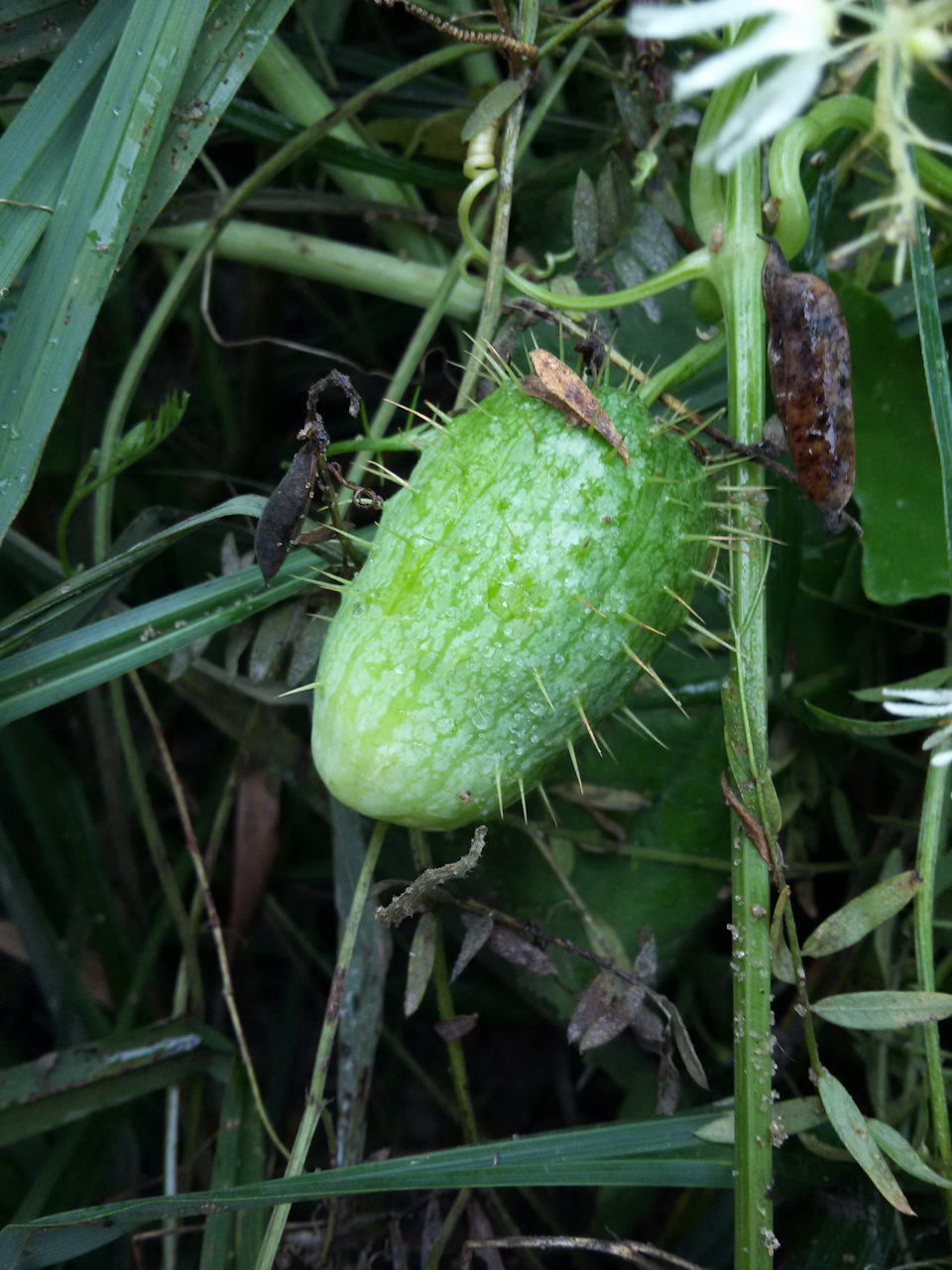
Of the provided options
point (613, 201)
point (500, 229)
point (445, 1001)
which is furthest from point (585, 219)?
point (445, 1001)

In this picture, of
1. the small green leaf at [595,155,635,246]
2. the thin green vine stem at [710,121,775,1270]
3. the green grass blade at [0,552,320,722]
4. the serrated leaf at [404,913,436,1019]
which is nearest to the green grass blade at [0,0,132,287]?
the green grass blade at [0,552,320,722]

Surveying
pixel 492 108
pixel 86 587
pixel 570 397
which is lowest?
pixel 86 587

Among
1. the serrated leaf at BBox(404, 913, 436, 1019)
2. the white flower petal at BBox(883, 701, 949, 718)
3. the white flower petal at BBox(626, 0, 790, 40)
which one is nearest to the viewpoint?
the white flower petal at BBox(626, 0, 790, 40)

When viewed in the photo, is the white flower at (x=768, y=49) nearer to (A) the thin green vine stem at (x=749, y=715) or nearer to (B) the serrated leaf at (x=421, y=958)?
(A) the thin green vine stem at (x=749, y=715)

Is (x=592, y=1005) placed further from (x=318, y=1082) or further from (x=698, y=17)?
(x=698, y=17)

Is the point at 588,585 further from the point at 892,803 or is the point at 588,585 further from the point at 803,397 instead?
the point at 892,803

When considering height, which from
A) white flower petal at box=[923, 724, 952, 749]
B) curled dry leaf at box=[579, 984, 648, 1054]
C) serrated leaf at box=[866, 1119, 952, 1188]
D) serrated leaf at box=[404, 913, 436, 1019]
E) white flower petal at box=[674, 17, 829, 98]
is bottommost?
serrated leaf at box=[866, 1119, 952, 1188]

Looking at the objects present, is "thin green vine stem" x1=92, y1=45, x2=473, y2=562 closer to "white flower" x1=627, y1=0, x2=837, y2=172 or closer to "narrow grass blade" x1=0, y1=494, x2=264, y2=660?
"narrow grass blade" x1=0, y1=494, x2=264, y2=660
